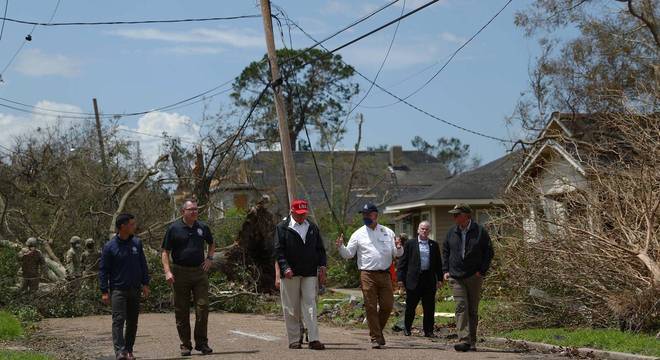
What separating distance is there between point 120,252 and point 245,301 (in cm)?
874

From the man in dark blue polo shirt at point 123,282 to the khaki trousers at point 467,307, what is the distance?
392cm

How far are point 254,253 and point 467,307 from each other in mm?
10134

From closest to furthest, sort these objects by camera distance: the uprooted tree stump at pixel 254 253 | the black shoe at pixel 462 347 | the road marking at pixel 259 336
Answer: the black shoe at pixel 462 347 → the road marking at pixel 259 336 → the uprooted tree stump at pixel 254 253

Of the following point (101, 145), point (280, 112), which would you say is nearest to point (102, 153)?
point (101, 145)

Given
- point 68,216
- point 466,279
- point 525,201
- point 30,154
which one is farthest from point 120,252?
point 30,154

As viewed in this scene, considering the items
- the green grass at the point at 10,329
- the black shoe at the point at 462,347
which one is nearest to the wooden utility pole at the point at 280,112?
the black shoe at the point at 462,347

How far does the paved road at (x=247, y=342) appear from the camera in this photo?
35.7 ft

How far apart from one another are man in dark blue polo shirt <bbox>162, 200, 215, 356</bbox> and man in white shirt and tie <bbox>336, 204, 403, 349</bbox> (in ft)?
6.09

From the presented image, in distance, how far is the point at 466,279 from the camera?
11.5 metres

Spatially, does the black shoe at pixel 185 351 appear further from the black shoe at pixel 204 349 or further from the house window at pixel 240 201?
the house window at pixel 240 201

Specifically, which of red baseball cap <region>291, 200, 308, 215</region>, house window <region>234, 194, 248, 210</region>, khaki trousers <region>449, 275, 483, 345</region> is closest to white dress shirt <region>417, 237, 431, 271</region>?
khaki trousers <region>449, 275, 483, 345</region>

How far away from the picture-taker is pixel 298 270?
452 inches

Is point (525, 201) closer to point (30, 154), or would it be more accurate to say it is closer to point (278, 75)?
point (278, 75)

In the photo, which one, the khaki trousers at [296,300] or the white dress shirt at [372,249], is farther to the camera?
the white dress shirt at [372,249]
